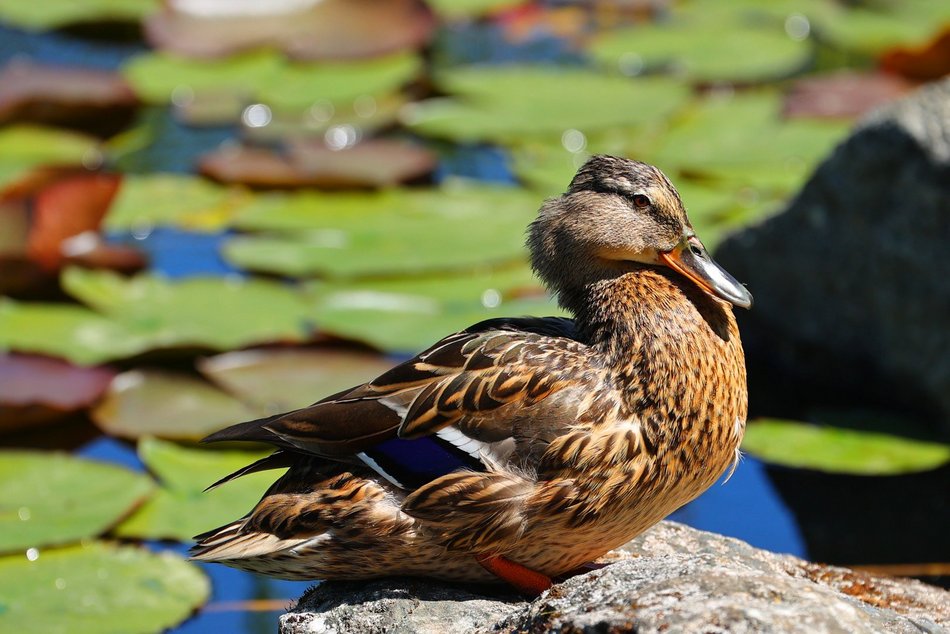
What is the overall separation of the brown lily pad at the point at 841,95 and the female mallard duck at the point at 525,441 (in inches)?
167

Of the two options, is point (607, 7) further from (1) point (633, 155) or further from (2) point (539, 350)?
(2) point (539, 350)

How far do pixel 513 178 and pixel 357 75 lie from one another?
5.05 feet

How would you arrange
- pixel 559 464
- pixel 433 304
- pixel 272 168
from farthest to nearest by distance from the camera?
pixel 272 168 → pixel 433 304 → pixel 559 464

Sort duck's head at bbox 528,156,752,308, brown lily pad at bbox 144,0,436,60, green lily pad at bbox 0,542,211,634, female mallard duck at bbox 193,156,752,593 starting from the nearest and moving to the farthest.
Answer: female mallard duck at bbox 193,156,752,593
duck's head at bbox 528,156,752,308
green lily pad at bbox 0,542,211,634
brown lily pad at bbox 144,0,436,60

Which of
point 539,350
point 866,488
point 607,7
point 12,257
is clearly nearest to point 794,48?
point 607,7

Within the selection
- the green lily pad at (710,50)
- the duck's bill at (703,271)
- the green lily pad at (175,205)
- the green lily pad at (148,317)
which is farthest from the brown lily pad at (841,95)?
the duck's bill at (703,271)

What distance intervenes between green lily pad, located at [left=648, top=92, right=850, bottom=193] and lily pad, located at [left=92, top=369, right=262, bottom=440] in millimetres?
2778

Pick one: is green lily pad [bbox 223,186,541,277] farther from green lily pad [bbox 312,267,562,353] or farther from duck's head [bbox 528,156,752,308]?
duck's head [bbox 528,156,752,308]

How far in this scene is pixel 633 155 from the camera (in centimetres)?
721

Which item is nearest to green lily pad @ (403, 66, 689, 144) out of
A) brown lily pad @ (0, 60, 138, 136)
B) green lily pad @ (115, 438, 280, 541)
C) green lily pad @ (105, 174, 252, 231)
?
green lily pad @ (105, 174, 252, 231)

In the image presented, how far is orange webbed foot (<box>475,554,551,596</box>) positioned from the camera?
3289 mm

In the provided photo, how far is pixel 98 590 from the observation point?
4.29 meters

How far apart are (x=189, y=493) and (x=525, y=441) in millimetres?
Result: 1879

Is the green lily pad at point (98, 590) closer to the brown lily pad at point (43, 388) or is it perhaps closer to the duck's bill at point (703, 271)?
the brown lily pad at point (43, 388)
